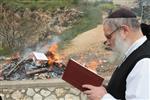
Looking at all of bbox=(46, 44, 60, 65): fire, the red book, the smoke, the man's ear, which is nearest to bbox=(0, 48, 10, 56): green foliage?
the smoke

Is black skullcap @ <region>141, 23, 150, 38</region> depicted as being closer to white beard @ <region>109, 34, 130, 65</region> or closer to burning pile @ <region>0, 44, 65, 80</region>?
white beard @ <region>109, 34, 130, 65</region>

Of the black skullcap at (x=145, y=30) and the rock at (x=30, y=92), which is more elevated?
the black skullcap at (x=145, y=30)

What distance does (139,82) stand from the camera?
2.59 meters

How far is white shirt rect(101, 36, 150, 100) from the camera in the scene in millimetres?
2586

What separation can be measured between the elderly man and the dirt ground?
15.4 feet

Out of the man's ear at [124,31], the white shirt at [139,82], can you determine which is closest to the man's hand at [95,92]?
the white shirt at [139,82]

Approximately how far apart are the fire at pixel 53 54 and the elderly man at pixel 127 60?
15.4ft

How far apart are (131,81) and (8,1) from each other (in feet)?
17.4

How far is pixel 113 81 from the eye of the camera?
2.88 metres

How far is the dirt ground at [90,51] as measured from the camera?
25.2 ft

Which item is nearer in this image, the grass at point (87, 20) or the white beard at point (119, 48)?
the white beard at point (119, 48)

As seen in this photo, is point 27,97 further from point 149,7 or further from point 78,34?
point 149,7

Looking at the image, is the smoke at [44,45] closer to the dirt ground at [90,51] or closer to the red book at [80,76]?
the dirt ground at [90,51]

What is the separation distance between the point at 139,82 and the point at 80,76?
505 millimetres
